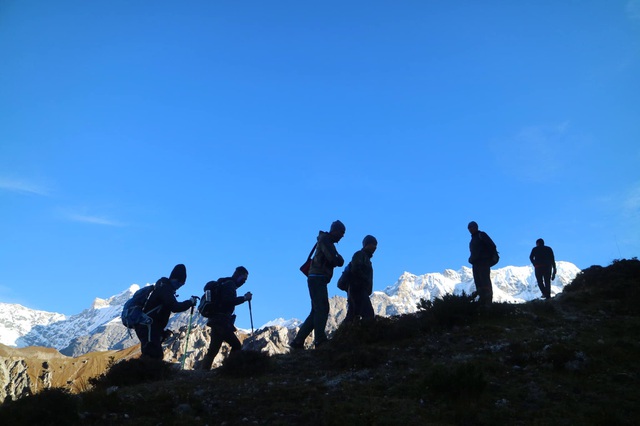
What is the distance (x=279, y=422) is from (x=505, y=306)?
25.8 ft

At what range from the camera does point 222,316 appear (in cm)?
1091

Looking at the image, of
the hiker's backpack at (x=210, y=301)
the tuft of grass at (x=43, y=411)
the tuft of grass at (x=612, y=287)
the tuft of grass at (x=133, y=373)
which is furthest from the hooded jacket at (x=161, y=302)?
the tuft of grass at (x=612, y=287)

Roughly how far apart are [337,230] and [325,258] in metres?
0.74

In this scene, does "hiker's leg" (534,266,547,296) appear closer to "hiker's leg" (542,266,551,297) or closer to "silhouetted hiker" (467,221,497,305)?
"hiker's leg" (542,266,551,297)

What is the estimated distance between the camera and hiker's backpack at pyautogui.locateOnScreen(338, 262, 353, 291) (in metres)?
12.1

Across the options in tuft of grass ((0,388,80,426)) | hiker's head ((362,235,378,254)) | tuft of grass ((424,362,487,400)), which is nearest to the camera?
tuft of grass ((0,388,80,426))

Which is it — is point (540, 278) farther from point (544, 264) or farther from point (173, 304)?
point (173, 304)

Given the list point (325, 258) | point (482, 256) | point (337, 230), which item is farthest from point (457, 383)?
point (482, 256)

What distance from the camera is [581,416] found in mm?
6277

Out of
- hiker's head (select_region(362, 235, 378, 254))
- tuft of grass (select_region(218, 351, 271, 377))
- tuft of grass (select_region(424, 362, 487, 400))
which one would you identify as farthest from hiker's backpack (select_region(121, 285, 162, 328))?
tuft of grass (select_region(424, 362, 487, 400))

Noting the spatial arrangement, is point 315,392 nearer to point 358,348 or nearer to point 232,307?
point 358,348

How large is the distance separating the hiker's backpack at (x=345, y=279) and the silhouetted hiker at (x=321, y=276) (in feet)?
2.81

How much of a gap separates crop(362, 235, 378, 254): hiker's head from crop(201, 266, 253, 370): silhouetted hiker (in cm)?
307

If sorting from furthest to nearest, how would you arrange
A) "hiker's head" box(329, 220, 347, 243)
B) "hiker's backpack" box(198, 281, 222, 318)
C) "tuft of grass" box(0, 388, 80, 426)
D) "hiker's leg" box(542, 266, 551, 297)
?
"hiker's leg" box(542, 266, 551, 297) < "hiker's head" box(329, 220, 347, 243) < "hiker's backpack" box(198, 281, 222, 318) < "tuft of grass" box(0, 388, 80, 426)
